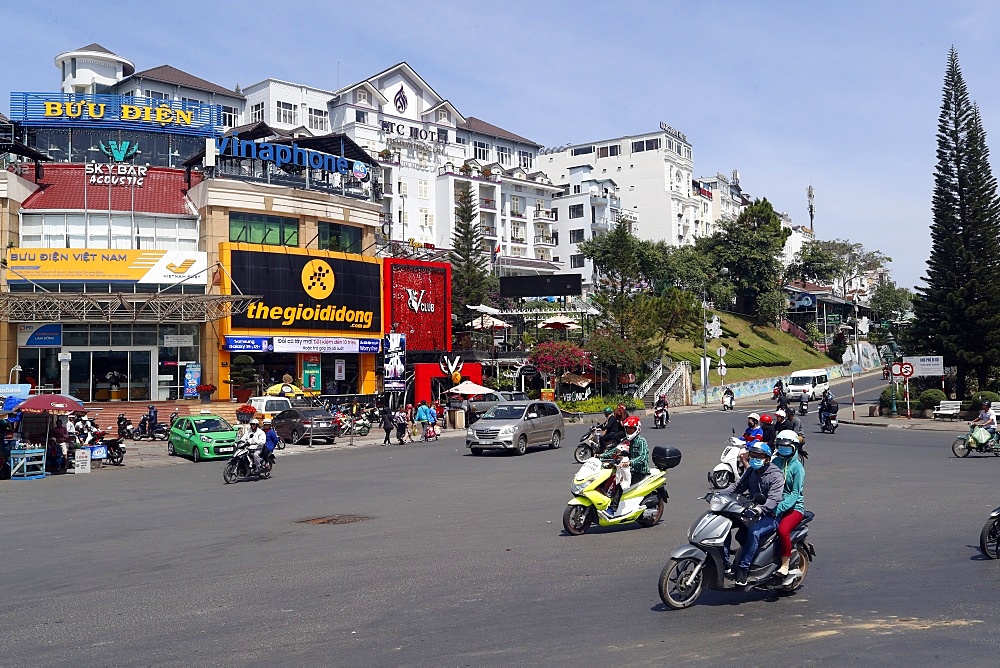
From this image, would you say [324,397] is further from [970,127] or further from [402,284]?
[970,127]

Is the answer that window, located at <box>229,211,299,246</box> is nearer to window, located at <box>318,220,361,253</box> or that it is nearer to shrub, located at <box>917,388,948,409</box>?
window, located at <box>318,220,361,253</box>

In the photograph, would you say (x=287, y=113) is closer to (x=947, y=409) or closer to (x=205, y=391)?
(x=205, y=391)

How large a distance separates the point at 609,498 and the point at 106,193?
39.1m

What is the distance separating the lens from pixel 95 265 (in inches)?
1639

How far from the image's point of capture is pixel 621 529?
43.6 feet

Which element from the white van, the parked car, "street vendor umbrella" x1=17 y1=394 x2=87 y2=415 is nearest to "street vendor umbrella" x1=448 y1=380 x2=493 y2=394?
the parked car

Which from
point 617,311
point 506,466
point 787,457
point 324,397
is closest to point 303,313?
point 324,397

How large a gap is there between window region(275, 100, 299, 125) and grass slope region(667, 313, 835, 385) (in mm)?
36955

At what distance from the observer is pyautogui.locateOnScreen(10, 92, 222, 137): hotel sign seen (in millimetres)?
46000

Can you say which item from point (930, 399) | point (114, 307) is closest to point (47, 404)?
point (114, 307)

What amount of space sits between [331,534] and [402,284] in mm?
39025

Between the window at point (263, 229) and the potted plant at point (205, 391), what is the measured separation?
7.80m

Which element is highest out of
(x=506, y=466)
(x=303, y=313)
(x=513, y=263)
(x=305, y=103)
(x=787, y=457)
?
(x=305, y=103)

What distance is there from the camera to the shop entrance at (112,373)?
4197 centimetres
